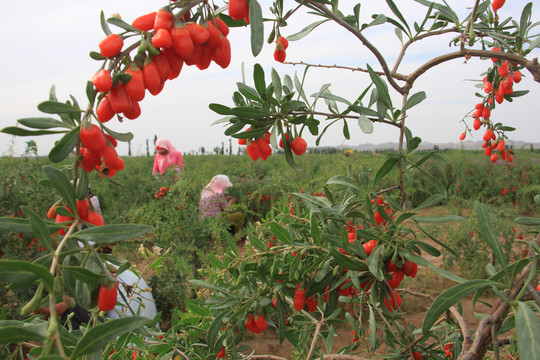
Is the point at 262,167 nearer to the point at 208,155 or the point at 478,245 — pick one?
the point at 208,155

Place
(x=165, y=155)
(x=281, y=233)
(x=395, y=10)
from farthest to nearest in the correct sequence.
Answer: (x=165, y=155), (x=395, y=10), (x=281, y=233)

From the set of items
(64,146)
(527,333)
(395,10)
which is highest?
(395,10)

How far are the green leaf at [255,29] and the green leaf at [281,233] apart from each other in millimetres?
372

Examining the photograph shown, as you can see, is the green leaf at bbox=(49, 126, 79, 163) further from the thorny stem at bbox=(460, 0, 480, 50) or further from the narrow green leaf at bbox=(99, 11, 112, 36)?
the thorny stem at bbox=(460, 0, 480, 50)

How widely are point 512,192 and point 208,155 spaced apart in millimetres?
7214

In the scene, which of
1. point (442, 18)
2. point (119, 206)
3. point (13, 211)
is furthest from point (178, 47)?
point (119, 206)

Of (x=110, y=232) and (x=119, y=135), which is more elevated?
(x=119, y=135)

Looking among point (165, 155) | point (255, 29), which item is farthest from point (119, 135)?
point (165, 155)

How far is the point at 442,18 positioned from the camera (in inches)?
43.6

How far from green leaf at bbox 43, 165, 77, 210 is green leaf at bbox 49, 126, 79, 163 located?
0.08 ft

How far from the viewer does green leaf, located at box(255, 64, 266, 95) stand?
786 millimetres

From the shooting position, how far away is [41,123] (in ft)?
1.64

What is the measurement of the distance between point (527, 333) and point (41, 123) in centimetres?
66

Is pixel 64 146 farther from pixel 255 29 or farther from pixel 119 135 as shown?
pixel 255 29
